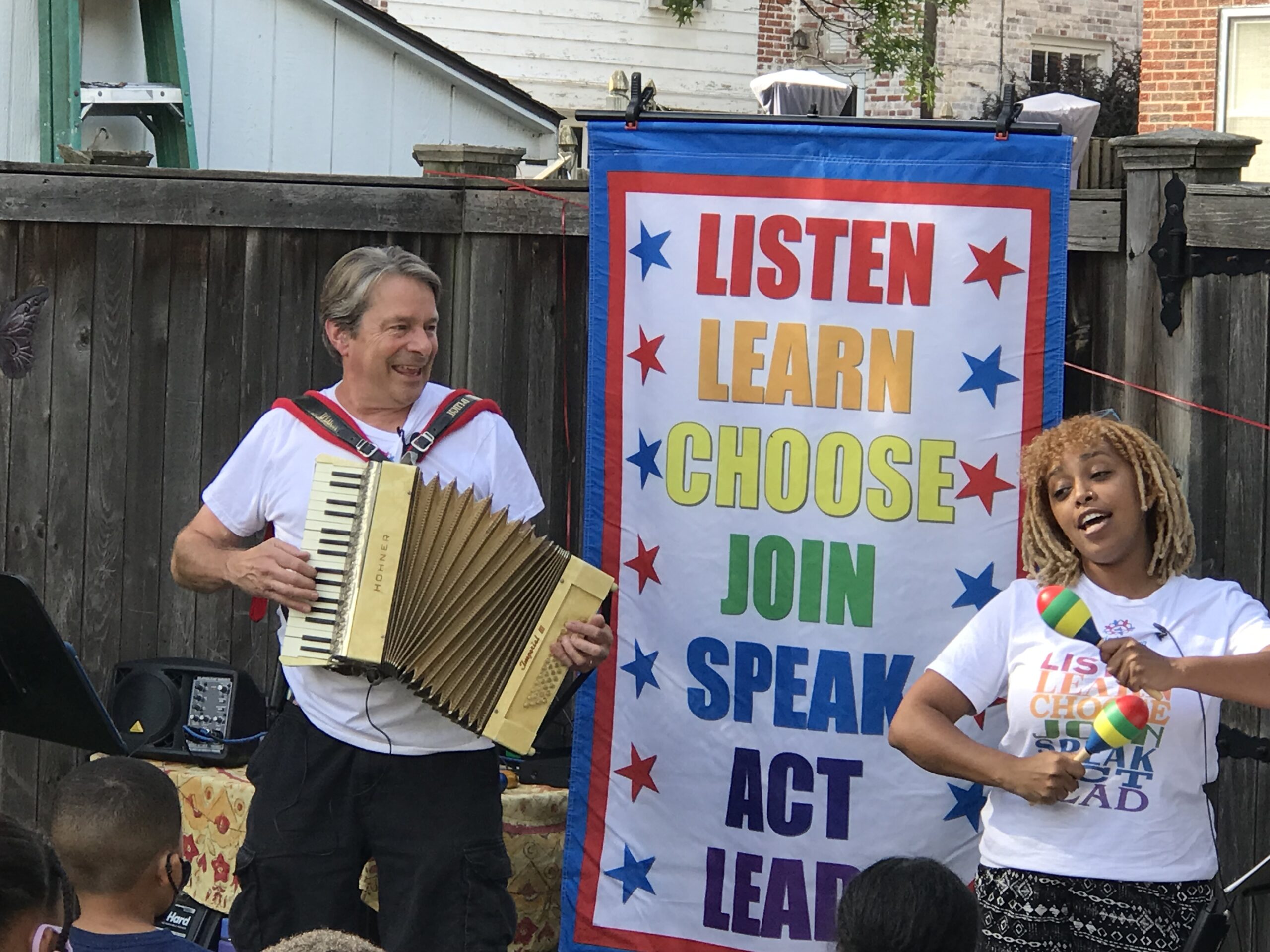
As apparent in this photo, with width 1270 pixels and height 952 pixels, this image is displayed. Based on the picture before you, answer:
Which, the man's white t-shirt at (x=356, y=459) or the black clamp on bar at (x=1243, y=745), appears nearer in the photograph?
the man's white t-shirt at (x=356, y=459)

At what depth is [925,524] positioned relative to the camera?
12.9ft

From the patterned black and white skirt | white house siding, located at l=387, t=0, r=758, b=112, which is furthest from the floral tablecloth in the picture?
white house siding, located at l=387, t=0, r=758, b=112

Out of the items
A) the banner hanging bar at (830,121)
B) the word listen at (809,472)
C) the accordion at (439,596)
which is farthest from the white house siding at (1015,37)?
the accordion at (439,596)

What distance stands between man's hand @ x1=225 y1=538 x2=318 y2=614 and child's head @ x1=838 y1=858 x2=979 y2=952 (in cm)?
145

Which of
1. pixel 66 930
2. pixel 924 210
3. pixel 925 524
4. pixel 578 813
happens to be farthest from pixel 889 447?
pixel 66 930

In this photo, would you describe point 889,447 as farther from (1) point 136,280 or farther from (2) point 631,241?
(1) point 136,280

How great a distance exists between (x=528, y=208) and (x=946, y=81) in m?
14.5

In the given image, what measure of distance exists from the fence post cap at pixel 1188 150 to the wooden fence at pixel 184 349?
1521 mm

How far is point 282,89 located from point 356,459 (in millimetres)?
5927

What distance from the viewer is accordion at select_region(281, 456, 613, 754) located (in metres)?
3.33

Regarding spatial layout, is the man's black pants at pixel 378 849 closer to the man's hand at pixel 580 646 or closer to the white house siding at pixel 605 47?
the man's hand at pixel 580 646

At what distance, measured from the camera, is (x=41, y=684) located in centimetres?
332

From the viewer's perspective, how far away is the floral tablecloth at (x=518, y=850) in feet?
14.3

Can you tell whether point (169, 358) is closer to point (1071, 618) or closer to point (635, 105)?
point (635, 105)
